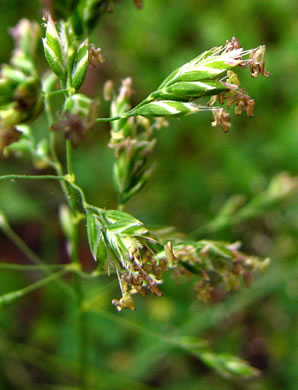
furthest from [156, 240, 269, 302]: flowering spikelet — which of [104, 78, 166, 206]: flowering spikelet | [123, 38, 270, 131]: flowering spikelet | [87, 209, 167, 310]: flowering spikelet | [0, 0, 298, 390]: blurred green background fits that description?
[0, 0, 298, 390]: blurred green background

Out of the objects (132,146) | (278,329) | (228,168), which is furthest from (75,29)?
(278,329)

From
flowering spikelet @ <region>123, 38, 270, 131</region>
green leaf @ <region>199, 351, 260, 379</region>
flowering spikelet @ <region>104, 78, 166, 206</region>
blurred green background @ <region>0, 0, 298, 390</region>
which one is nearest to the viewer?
flowering spikelet @ <region>123, 38, 270, 131</region>

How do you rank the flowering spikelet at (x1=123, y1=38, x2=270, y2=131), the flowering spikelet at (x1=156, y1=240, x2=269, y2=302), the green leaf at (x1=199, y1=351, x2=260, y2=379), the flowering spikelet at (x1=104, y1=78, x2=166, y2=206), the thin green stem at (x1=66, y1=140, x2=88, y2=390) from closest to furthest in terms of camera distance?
1. the flowering spikelet at (x1=123, y1=38, x2=270, y2=131)
2. the thin green stem at (x1=66, y1=140, x2=88, y2=390)
3. the flowering spikelet at (x1=156, y1=240, x2=269, y2=302)
4. the flowering spikelet at (x1=104, y1=78, x2=166, y2=206)
5. the green leaf at (x1=199, y1=351, x2=260, y2=379)

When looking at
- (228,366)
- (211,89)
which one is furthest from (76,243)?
(228,366)

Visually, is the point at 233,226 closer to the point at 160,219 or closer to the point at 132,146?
the point at 160,219

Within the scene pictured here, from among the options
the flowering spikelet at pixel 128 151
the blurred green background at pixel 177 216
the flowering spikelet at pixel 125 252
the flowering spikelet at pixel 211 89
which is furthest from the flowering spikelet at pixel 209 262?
the blurred green background at pixel 177 216

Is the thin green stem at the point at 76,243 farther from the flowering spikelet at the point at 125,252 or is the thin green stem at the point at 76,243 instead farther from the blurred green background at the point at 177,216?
the blurred green background at the point at 177,216

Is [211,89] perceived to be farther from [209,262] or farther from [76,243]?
[76,243]

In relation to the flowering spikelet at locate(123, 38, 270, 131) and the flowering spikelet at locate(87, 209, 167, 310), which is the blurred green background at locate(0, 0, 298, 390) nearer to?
the flowering spikelet at locate(87, 209, 167, 310)
